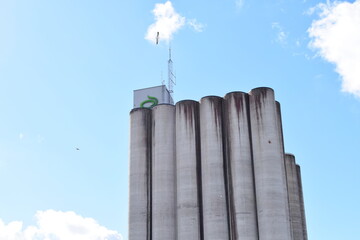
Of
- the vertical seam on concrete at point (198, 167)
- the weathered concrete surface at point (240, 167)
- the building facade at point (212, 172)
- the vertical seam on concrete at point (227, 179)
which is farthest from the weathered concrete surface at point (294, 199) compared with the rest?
the vertical seam on concrete at point (198, 167)

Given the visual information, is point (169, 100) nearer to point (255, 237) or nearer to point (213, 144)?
point (213, 144)

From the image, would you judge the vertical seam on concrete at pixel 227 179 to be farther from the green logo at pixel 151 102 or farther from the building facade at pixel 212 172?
the green logo at pixel 151 102

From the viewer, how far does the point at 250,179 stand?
158ft

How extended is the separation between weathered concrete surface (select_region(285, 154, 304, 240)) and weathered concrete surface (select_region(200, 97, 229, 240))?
9970mm

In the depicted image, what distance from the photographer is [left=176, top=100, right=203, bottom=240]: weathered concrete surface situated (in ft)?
158

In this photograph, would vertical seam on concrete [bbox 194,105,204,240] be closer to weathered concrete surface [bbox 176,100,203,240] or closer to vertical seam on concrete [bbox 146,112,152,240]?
weathered concrete surface [bbox 176,100,203,240]

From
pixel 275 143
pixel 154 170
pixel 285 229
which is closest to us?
pixel 285 229

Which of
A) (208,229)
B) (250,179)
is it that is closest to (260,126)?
(250,179)

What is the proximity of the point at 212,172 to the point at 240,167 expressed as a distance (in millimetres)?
2876

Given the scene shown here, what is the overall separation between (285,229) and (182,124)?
1528 centimetres

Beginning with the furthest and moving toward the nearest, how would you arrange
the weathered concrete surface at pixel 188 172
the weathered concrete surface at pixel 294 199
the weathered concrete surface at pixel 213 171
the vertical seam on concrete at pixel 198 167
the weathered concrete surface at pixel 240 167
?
the weathered concrete surface at pixel 294 199, the vertical seam on concrete at pixel 198 167, the weathered concrete surface at pixel 188 172, the weathered concrete surface at pixel 213 171, the weathered concrete surface at pixel 240 167

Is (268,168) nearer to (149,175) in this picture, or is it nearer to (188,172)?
(188,172)

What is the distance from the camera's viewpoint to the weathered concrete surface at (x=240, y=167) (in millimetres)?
46719

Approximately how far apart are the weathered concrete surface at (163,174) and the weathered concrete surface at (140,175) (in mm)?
1057
